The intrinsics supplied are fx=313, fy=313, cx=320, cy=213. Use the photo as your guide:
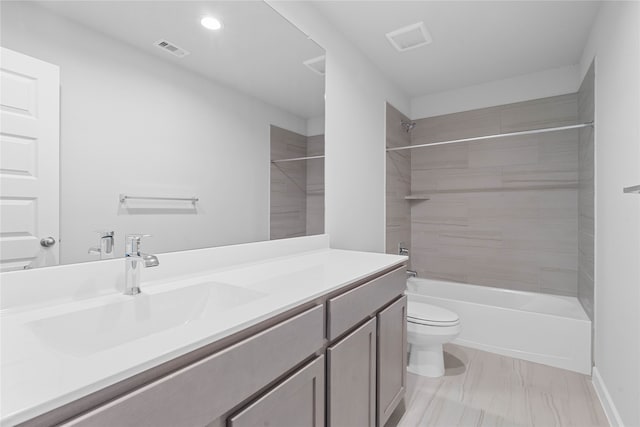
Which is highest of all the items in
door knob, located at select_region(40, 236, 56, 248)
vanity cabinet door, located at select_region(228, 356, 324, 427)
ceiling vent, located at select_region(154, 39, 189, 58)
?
ceiling vent, located at select_region(154, 39, 189, 58)

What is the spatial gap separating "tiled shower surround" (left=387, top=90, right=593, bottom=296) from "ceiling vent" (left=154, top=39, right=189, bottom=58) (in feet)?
6.72

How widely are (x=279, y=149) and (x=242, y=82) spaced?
0.38 metres

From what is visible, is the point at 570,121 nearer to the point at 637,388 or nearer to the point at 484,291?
the point at 484,291

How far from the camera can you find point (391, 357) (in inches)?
58.4

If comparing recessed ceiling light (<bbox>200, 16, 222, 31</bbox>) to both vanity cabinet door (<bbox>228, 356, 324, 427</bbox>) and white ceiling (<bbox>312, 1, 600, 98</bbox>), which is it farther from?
vanity cabinet door (<bbox>228, 356, 324, 427</bbox>)

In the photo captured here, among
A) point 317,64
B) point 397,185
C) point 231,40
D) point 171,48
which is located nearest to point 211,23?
point 231,40

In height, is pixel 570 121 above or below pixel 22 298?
above

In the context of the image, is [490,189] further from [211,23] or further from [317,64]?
[211,23]

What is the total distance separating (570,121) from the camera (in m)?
2.69

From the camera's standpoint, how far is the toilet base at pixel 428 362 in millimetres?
2117

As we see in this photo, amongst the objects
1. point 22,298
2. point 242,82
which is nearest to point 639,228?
point 242,82

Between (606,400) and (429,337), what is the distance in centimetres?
95

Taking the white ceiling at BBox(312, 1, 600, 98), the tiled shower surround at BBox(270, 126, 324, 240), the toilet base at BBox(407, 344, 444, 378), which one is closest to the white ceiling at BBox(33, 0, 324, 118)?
the tiled shower surround at BBox(270, 126, 324, 240)

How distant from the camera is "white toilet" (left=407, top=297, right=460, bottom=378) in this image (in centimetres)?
205
